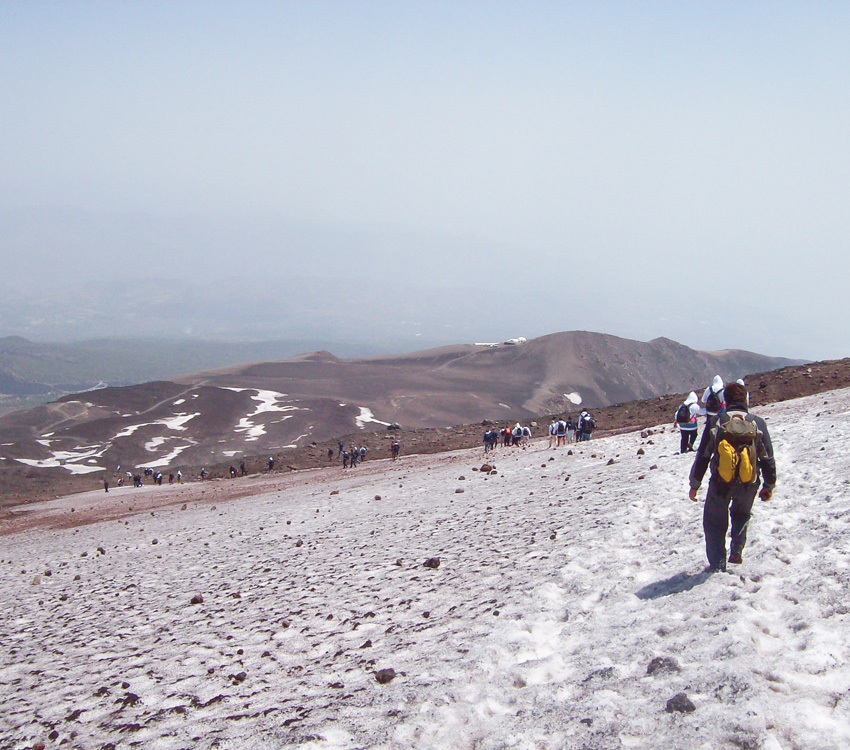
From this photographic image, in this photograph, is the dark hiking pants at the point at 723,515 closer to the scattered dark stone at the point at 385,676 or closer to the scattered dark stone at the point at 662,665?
the scattered dark stone at the point at 662,665

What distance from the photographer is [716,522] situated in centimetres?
838

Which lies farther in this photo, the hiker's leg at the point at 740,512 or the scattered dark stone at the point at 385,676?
the hiker's leg at the point at 740,512

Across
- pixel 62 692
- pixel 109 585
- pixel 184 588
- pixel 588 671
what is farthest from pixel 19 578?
pixel 588 671

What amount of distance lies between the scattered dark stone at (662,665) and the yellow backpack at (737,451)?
7.59 ft

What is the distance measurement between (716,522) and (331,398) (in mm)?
88244

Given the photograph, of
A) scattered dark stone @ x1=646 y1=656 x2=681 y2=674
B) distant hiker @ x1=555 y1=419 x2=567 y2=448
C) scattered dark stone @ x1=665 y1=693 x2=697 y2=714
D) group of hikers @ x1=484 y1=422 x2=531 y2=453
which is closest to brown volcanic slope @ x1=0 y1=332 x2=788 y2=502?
group of hikers @ x1=484 y1=422 x2=531 y2=453

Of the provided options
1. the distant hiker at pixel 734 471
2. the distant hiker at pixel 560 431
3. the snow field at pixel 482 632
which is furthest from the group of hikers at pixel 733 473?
the distant hiker at pixel 560 431

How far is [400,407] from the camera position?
95.8 metres

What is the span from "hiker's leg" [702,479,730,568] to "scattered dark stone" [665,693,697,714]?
290 centimetres

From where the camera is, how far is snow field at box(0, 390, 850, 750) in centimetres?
611

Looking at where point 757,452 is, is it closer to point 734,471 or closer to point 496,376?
point 734,471

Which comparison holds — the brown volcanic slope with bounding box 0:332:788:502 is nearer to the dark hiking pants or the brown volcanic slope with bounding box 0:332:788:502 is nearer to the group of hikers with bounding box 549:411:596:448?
the group of hikers with bounding box 549:411:596:448

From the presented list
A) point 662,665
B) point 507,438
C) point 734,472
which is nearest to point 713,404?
point 734,472

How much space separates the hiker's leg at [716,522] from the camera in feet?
27.3
